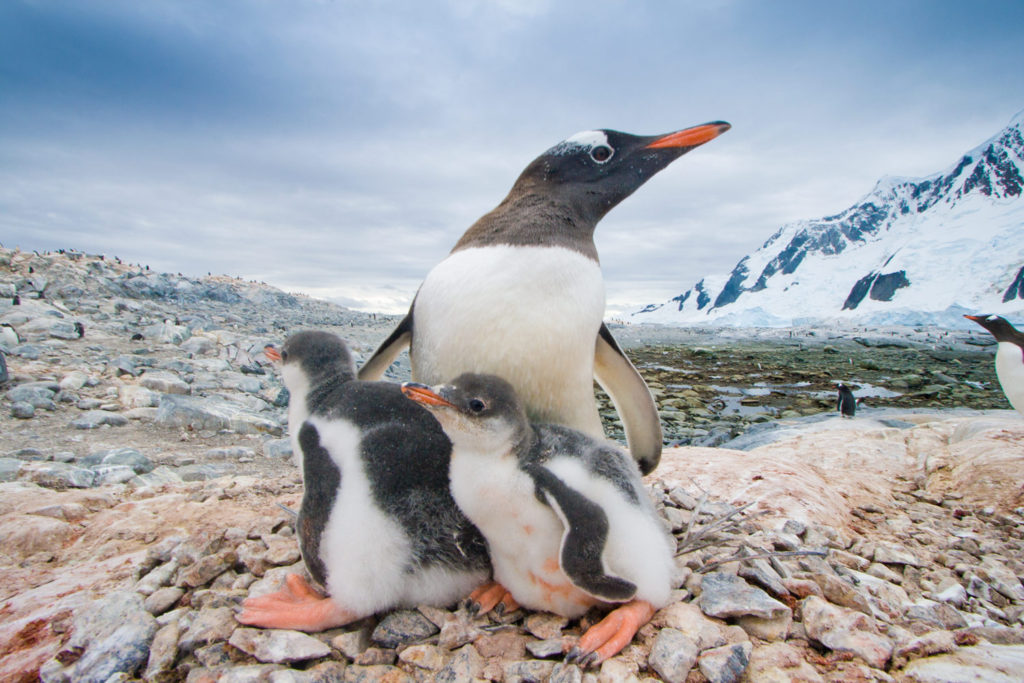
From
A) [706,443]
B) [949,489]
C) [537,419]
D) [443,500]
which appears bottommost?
[706,443]

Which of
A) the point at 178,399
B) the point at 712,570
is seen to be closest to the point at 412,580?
the point at 712,570

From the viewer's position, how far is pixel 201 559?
7.15 feet

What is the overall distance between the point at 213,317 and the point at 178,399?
8.66 metres

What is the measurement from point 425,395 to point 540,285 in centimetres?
75

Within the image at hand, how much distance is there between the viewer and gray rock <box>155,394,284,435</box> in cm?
525

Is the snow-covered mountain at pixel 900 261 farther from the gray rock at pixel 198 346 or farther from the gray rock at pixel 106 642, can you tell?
the gray rock at pixel 106 642

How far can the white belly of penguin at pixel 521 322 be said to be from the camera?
2.14m

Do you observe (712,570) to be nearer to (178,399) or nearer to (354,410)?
(354,410)

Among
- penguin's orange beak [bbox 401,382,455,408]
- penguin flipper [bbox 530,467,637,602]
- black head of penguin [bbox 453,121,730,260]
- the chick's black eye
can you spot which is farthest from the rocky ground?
the chick's black eye

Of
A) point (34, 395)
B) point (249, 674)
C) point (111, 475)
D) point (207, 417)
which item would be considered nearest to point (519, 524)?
point (249, 674)

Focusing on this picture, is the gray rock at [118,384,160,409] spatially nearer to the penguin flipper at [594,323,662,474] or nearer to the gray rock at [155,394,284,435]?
the gray rock at [155,394,284,435]

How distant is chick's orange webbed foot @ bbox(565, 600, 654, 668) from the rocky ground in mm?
35

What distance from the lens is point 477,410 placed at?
167cm

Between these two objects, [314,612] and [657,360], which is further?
[657,360]
